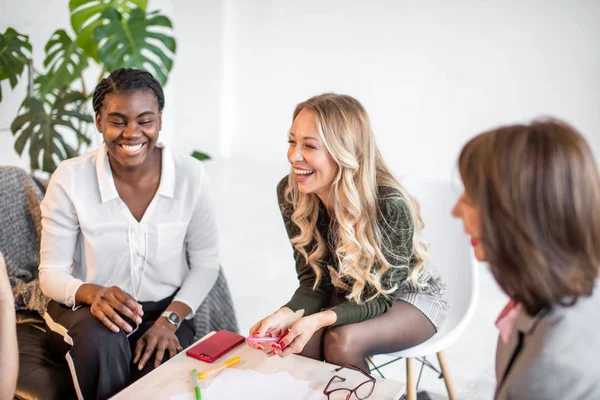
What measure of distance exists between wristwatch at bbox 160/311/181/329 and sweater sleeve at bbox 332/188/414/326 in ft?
1.44

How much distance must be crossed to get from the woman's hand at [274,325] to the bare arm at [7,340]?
1.61 feet

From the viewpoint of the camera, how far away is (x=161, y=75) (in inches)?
98.2

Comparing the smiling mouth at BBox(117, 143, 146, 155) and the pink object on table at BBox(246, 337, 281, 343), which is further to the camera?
the smiling mouth at BBox(117, 143, 146, 155)

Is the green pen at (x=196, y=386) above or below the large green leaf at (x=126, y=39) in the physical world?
below

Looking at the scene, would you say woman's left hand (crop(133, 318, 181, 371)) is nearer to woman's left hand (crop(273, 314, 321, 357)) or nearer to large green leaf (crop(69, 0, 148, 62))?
woman's left hand (crop(273, 314, 321, 357))

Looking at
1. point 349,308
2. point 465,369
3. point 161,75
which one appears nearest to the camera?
point 349,308

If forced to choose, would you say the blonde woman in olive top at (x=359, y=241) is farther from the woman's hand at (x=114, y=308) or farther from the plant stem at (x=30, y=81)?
the plant stem at (x=30, y=81)

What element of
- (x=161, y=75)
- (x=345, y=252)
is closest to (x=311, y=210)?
(x=345, y=252)

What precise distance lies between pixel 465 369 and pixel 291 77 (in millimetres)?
3249

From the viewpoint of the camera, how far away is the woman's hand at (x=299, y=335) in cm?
134

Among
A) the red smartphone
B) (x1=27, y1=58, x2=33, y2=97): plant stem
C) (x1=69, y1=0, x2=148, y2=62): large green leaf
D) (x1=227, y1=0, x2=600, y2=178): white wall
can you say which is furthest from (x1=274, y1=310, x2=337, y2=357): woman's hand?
(x1=227, y1=0, x2=600, y2=178): white wall

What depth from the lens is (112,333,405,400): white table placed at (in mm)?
1200

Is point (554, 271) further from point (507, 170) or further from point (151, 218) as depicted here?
point (151, 218)

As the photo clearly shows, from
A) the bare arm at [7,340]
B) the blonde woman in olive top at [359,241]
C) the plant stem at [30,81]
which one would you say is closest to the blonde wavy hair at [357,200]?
the blonde woman in olive top at [359,241]
